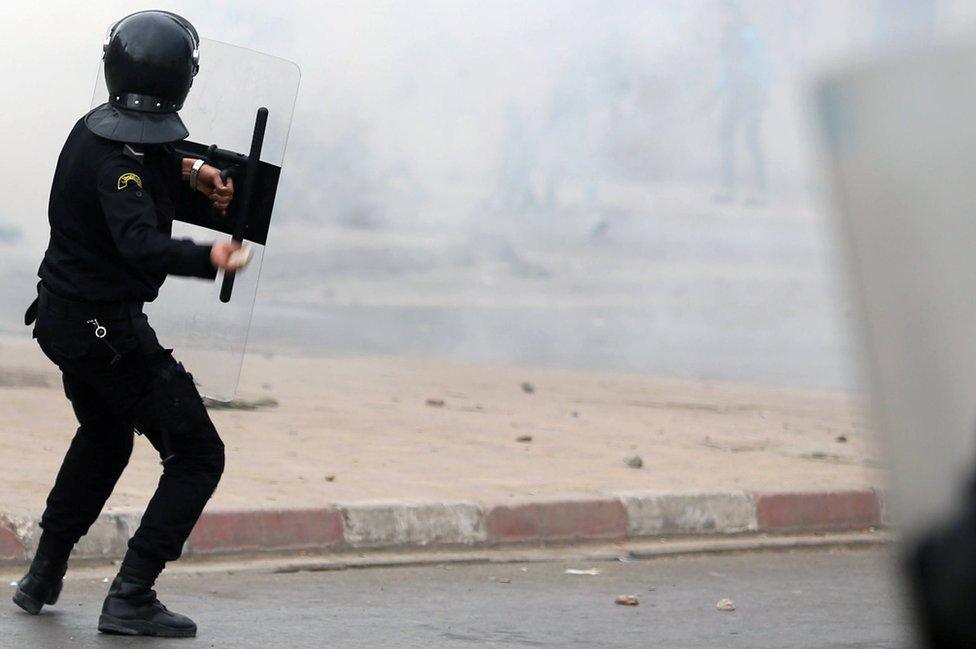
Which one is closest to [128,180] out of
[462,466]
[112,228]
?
[112,228]

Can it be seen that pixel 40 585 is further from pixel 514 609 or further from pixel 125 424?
pixel 514 609

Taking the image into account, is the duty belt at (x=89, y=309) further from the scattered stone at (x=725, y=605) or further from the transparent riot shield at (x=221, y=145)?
the scattered stone at (x=725, y=605)

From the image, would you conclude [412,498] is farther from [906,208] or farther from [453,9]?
[453,9]

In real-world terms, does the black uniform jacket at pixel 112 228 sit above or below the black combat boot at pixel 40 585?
above

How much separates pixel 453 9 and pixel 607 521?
26.5 feet

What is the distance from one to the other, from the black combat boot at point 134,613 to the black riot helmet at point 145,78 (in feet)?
3.39

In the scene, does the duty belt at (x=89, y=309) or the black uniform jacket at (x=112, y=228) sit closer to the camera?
the black uniform jacket at (x=112, y=228)

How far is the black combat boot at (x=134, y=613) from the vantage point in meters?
3.79

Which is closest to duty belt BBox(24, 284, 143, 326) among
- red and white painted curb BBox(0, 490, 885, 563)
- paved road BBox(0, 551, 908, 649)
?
paved road BBox(0, 551, 908, 649)

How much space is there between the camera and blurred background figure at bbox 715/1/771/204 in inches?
562

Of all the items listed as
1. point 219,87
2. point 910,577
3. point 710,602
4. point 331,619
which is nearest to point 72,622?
point 331,619

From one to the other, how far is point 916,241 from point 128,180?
9.16ft

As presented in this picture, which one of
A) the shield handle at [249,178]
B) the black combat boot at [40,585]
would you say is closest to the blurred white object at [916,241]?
the shield handle at [249,178]

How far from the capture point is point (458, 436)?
25.1 feet
